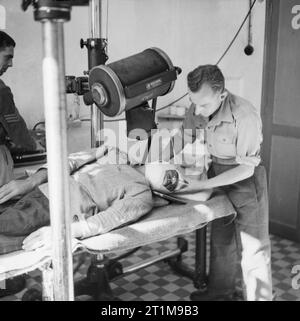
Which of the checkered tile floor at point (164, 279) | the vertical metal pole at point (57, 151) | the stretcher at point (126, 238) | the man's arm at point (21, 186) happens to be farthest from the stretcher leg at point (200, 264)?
the vertical metal pole at point (57, 151)

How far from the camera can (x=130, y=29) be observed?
3922 mm

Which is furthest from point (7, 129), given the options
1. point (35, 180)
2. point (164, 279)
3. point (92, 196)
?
point (164, 279)

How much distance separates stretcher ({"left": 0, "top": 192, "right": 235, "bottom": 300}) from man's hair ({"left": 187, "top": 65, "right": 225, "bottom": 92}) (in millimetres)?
546

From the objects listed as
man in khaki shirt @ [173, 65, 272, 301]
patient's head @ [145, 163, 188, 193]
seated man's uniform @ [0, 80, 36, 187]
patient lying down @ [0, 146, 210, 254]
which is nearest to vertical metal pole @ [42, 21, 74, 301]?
patient lying down @ [0, 146, 210, 254]

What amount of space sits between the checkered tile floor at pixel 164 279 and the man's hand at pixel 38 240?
1.12 meters

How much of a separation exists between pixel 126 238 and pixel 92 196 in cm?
38

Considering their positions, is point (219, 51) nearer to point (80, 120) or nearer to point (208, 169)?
point (80, 120)

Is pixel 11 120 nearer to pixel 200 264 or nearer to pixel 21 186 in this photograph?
pixel 21 186

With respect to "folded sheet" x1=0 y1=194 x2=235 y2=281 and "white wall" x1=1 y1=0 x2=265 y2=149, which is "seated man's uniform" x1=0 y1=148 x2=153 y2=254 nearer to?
"folded sheet" x1=0 y1=194 x2=235 y2=281

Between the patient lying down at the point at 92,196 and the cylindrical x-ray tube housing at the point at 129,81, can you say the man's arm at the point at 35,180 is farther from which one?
the cylindrical x-ray tube housing at the point at 129,81

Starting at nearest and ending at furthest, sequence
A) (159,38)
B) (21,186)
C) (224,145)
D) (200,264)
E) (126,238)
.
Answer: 1. (126,238)
2. (21,186)
3. (224,145)
4. (200,264)
5. (159,38)

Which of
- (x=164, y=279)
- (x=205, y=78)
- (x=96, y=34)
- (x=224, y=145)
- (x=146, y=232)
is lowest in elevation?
(x=164, y=279)

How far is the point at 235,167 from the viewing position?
238 centimetres
